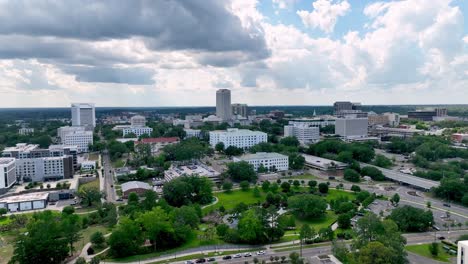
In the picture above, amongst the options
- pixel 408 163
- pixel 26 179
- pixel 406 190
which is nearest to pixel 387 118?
pixel 408 163

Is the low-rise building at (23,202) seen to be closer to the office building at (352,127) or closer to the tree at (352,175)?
the tree at (352,175)

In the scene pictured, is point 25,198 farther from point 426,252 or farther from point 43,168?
point 426,252

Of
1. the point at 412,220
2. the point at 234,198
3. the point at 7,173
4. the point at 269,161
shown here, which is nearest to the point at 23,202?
the point at 7,173

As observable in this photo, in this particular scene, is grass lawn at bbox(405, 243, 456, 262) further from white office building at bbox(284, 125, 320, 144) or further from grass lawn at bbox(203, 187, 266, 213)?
white office building at bbox(284, 125, 320, 144)

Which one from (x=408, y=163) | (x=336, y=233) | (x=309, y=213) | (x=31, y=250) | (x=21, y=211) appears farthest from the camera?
(x=408, y=163)

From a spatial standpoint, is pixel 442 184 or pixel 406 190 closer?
pixel 442 184

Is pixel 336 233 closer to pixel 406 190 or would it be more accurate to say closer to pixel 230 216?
pixel 230 216
